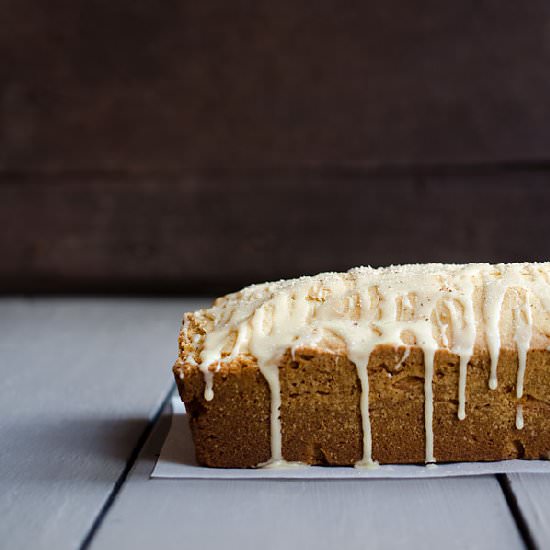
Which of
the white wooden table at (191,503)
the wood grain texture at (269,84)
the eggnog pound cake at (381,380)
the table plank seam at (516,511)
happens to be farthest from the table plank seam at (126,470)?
the wood grain texture at (269,84)

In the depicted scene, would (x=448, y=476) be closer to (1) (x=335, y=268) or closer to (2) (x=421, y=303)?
(2) (x=421, y=303)

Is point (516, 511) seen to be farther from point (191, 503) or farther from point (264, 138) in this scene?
point (264, 138)

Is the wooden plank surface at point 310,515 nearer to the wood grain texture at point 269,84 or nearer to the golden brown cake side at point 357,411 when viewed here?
the golden brown cake side at point 357,411

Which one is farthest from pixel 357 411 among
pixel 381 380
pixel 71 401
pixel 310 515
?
pixel 71 401

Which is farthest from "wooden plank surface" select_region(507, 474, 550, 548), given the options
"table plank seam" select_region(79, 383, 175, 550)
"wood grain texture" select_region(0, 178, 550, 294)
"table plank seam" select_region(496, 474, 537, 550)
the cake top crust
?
"wood grain texture" select_region(0, 178, 550, 294)

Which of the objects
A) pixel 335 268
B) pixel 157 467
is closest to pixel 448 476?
pixel 157 467
